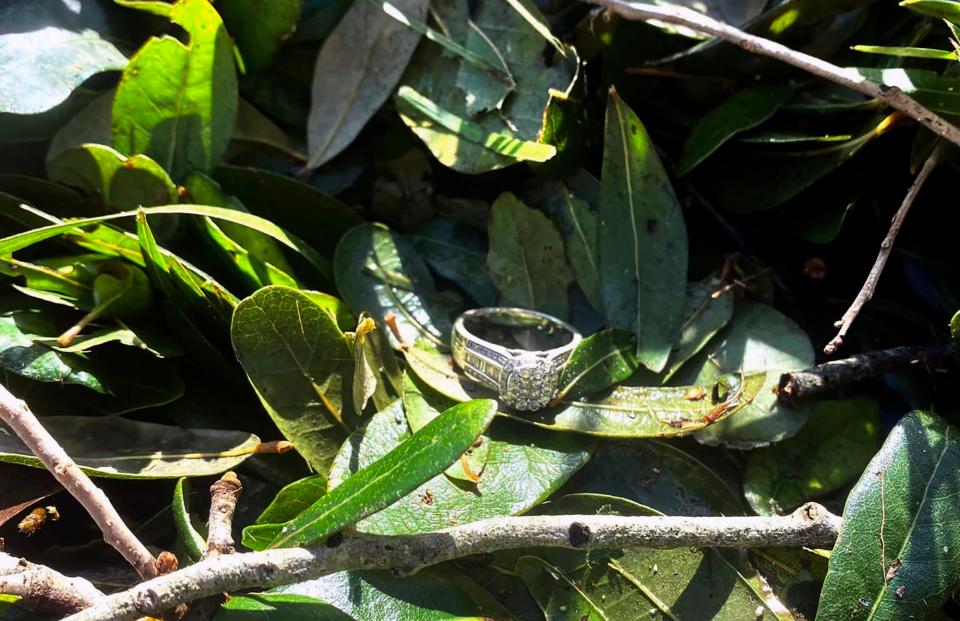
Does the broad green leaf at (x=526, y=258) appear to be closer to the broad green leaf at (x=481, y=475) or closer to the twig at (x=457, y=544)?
the broad green leaf at (x=481, y=475)

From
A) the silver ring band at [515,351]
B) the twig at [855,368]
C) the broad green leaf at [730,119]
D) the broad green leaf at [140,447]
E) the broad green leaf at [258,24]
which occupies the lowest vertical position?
the broad green leaf at [140,447]

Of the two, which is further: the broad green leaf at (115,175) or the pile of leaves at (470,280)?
the broad green leaf at (115,175)

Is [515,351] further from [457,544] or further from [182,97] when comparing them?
[182,97]

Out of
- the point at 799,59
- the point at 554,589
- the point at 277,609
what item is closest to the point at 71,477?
the point at 277,609

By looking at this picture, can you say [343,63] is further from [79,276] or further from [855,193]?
[855,193]

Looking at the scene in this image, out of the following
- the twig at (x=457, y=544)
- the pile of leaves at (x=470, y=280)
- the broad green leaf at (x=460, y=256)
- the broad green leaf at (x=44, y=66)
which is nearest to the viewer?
the twig at (x=457, y=544)

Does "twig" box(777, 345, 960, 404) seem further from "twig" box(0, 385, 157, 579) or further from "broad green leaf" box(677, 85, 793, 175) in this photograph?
"twig" box(0, 385, 157, 579)

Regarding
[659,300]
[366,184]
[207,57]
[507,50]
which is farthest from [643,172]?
[207,57]

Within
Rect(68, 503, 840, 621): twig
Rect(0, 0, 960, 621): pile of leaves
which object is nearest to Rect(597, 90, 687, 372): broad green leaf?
Rect(0, 0, 960, 621): pile of leaves

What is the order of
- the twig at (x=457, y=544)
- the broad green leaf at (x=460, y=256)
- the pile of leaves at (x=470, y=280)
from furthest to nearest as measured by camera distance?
1. the broad green leaf at (x=460, y=256)
2. the pile of leaves at (x=470, y=280)
3. the twig at (x=457, y=544)


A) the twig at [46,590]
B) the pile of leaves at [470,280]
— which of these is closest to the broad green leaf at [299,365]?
the pile of leaves at [470,280]
